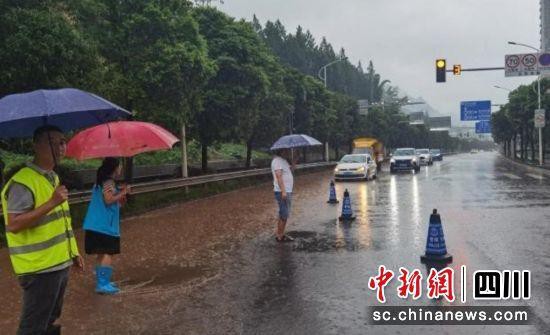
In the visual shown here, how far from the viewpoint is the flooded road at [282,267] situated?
5957 mm

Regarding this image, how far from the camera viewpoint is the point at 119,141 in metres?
6.84

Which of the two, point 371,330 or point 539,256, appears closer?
point 371,330

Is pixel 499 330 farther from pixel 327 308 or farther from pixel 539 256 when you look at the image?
pixel 539 256

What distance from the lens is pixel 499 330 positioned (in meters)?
5.56

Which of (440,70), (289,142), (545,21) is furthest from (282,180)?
(545,21)

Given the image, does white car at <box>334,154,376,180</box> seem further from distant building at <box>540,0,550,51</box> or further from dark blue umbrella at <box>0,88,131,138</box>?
distant building at <box>540,0,550,51</box>

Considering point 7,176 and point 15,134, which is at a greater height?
point 15,134

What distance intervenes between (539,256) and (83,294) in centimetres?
687

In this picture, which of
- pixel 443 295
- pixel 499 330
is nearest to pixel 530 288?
pixel 443 295

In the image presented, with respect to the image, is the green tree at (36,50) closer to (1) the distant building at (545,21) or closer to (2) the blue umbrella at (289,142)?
(2) the blue umbrella at (289,142)

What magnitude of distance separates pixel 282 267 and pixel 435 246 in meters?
2.39

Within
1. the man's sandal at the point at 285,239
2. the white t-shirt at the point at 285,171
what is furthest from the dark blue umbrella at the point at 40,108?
the man's sandal at the point at 285,239

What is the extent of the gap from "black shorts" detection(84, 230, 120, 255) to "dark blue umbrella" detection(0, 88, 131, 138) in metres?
2.16

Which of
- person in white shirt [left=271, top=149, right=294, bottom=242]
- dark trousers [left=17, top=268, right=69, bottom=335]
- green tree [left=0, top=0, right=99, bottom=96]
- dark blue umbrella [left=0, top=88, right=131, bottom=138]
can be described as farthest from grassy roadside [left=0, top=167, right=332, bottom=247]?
dark trousers [left=17, top=268, right=69, bottom=335]
